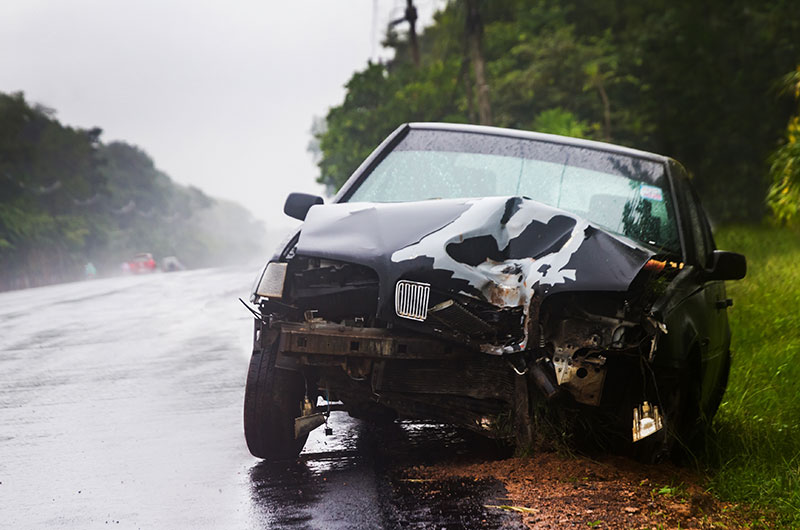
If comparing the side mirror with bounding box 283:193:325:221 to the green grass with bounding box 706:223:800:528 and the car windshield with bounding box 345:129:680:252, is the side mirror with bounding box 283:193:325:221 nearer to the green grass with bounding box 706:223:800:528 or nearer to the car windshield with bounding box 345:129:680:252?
the car windshield with bounding box 345:129:680:252

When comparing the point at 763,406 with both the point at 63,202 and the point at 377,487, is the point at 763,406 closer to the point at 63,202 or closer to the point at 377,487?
the point at 377,487

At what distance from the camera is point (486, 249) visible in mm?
4609

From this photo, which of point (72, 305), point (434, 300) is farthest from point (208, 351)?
point (72, 305)

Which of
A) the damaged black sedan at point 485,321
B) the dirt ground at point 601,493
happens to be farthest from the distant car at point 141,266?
the dirt ground at point 601,493

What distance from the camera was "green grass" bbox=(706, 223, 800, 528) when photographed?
478 centimetres

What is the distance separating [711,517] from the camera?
4340 mm

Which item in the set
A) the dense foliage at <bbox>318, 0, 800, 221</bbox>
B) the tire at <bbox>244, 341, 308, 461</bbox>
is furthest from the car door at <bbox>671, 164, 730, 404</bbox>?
the dense foliage at <bbox>318, 0, 800, 221</bbox>

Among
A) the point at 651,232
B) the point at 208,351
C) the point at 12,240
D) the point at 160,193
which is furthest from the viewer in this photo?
the point at 160,193

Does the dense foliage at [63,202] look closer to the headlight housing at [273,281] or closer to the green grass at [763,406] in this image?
the green grass at [763,406]

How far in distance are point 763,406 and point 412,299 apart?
11.0 feet

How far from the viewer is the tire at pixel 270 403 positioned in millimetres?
4992

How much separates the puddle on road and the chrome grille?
842 mm

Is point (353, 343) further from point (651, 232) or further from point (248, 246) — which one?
point (248, 246)

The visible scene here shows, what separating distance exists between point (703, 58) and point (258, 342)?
33.1 metres
